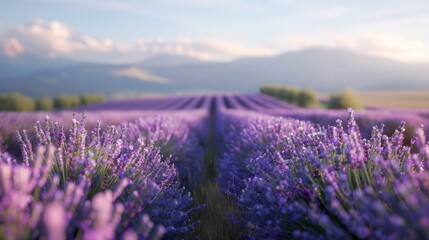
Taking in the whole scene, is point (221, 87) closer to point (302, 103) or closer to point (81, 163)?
point (302, 103)

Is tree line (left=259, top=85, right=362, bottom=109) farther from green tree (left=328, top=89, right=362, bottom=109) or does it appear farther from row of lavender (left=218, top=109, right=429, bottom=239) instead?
row of lavender (left=218, top=109, right=429, bottom=239)

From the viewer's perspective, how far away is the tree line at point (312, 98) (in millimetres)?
27547

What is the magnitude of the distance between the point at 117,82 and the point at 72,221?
195m

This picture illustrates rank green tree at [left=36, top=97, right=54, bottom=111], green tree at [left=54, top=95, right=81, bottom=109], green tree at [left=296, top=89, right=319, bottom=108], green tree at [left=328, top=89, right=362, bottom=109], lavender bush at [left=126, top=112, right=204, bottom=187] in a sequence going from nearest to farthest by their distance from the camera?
lavender bush at [left=126, top=112, right=204, bottom=187] → green tree at [left=328, top=89, right=362, bottom=109] → green tree at [left=36, top=97, right=54, bottom=111] → green tree at [left=296, top=89, right=319, bottom=108] → green tree at [left=54, top=95, right=81, bottom=109]

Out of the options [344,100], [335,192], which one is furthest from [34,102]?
[335,192]

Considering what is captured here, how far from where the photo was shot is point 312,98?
1256 inches

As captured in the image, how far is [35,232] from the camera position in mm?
1838

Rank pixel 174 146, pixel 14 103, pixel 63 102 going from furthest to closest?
pixel 63 102 < pixel 14 103 < pixel 174 146

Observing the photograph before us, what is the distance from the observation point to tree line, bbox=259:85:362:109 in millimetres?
27547

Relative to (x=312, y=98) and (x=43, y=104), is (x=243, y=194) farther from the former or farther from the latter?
(x=43, y=104)

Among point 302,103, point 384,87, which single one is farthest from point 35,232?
point 384,87

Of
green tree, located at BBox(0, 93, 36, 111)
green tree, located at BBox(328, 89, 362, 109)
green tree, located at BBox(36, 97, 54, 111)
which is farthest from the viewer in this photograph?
green tree, located at BBox(36, 97, 54, 111)

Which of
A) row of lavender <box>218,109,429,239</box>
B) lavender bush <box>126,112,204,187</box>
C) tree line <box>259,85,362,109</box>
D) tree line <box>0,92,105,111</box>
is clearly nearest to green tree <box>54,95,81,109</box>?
tree line <box>0,92,105,111</box>

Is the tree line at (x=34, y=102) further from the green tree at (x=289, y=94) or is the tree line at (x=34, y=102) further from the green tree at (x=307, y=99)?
the green tree at (x=307, y=99)
